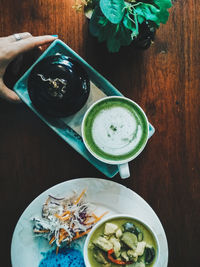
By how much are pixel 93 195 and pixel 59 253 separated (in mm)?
247

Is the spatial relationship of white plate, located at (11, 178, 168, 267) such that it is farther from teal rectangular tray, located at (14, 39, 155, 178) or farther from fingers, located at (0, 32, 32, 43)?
fingers, located at (0, 32, 32, 43)

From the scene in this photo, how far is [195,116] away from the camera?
109 cm

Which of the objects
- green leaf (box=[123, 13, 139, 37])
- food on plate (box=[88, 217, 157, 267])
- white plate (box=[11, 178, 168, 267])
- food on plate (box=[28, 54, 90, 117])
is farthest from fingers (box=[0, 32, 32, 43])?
food on plate (box=[88, 217, 157, 267])

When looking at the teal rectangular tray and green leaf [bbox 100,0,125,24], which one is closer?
Answer: green leaf [bbox 100,0,125,24]

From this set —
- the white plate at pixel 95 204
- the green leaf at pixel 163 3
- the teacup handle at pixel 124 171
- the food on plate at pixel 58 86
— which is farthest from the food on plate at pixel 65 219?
the green leaf at pixel 163 3

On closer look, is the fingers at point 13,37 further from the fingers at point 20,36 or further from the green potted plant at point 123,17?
the green potted plant at point 123,17

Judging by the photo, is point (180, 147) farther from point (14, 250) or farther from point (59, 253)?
point (14, 250)

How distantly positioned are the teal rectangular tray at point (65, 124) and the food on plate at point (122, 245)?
7.0 inches

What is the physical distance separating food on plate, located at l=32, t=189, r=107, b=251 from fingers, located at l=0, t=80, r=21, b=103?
363 mm

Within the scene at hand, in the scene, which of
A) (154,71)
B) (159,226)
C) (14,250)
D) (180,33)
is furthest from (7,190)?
(180,33)

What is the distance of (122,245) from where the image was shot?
966mm

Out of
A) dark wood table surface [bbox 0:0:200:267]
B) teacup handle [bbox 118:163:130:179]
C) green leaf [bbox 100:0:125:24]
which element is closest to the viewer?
green leaf [bbox 100:0:125:24]

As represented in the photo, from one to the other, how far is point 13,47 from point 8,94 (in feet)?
0.52

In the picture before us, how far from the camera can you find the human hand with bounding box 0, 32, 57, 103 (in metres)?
0.97
